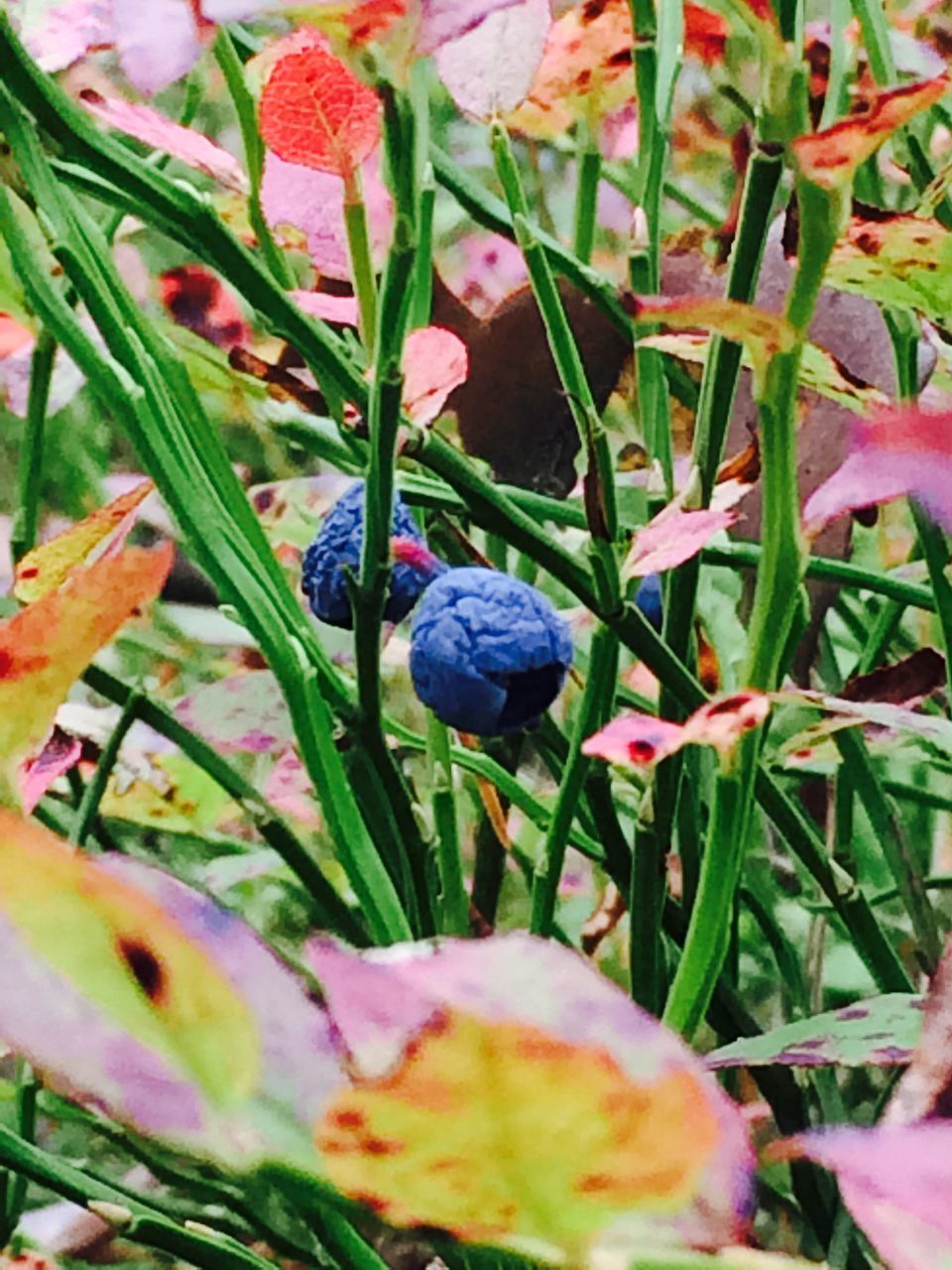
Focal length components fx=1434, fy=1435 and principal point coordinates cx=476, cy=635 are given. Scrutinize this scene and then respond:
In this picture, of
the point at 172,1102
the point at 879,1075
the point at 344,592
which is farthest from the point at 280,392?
the point at 879,1075

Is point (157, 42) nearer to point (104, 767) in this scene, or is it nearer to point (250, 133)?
point (250, 133)

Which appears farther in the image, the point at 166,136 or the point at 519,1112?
the point at 166,136

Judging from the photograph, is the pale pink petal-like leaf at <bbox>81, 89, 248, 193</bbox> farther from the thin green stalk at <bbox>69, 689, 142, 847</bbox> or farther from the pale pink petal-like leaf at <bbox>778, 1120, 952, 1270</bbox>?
the pale pink petal-like leaf at <bbox>778, 1120, 952, 1270</bbox>

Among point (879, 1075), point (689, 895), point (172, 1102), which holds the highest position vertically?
point (172, 1102)

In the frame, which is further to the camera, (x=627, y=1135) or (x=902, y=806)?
(x=902, y=806)

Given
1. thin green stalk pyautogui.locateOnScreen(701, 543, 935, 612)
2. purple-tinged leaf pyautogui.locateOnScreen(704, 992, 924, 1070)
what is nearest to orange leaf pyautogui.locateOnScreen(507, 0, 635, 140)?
thin green stalk pyautogui.locateOnScreen(701, 543, 935, 612)

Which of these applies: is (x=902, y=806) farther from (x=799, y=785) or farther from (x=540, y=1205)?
(x=540, y=1205)

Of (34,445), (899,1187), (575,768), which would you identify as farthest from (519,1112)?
(34,445)
